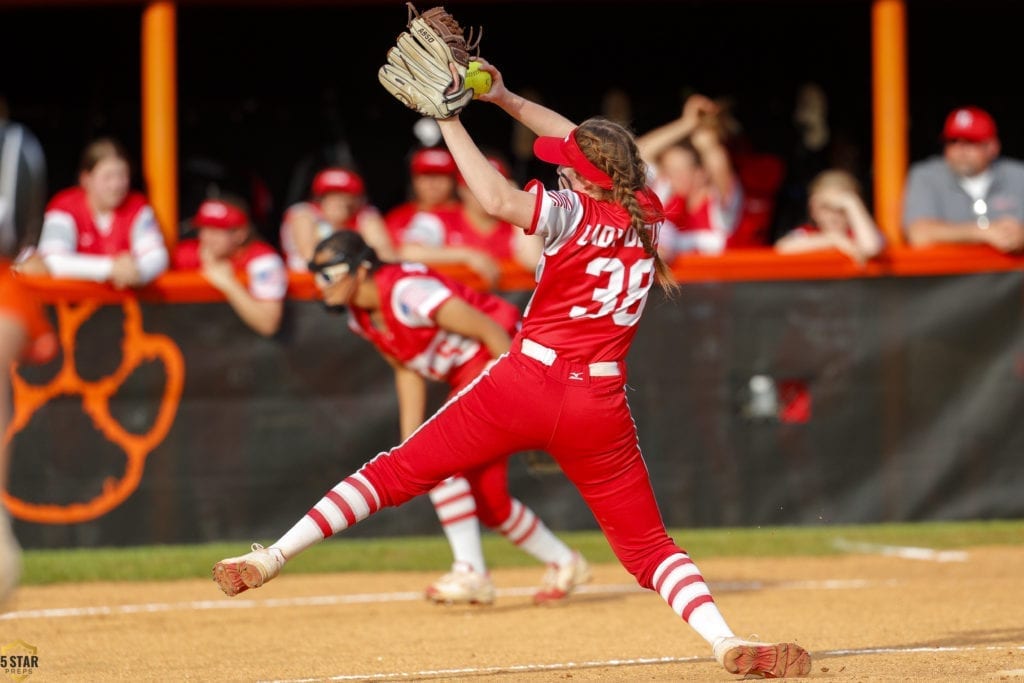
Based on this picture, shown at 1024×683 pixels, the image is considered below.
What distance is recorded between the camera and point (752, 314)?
388 inches

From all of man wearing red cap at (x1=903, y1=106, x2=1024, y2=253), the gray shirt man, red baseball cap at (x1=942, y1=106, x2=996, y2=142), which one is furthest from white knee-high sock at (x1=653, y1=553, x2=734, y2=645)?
red baseball cap at (x1=942, y1=106, x2=996, y2=142)

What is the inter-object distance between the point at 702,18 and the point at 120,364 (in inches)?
233

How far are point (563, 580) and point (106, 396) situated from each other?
10.6 ft

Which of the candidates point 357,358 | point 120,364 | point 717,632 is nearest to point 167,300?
point 120,364

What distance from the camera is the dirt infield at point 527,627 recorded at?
19.5 feet

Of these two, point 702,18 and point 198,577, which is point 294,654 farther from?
point 702,18

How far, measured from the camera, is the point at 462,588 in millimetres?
7434

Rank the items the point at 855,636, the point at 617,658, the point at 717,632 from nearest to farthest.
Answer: the point at 717,632 → the point at 617,658 → the point at 855,636

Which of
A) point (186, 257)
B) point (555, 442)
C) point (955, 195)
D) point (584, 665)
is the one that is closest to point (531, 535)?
Answer: point (584, 665)

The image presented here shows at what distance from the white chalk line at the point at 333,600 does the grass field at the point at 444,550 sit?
881mm

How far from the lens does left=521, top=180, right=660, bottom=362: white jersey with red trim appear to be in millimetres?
5434

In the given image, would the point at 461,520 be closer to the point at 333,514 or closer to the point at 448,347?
the point at 448,347

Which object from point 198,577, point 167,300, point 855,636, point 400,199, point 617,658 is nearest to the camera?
point 617,658

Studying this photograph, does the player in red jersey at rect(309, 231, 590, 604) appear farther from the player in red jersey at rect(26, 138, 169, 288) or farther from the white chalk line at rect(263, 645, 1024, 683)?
the player in red jersey at rect(26, 138, 169, 288)
